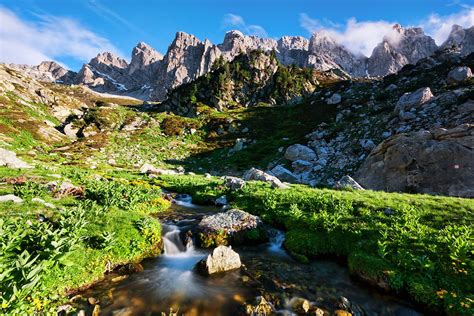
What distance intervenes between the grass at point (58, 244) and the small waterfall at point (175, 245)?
Answer: 635 millimetres

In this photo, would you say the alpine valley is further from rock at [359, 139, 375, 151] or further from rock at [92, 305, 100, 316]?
rock at [359, 139, 375, 151]

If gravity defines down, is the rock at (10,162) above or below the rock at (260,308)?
above

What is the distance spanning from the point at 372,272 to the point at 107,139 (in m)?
74.2

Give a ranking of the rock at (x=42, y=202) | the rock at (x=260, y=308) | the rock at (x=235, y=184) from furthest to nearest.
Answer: the rock at (x=235, y=184), the rock at (x=42, y=202), the rock at (x=260, y=308)

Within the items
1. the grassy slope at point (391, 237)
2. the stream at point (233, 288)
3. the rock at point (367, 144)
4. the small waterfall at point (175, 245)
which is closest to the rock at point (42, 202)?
the small waterfall at point (175, 245)

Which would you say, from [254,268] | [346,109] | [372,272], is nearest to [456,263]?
[372,272]

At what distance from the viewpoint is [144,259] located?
1395cm

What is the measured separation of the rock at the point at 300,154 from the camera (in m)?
48.0

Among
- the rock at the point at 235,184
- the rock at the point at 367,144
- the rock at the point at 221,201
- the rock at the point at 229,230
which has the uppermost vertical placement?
the rock at the point at 367,144

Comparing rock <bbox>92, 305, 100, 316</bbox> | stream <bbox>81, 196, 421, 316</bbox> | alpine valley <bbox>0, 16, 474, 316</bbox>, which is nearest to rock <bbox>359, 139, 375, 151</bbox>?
alpine valley <bbox>0, 16, 474, 316</bbox>

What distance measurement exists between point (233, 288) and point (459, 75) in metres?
65.1

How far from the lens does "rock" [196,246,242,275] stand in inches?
502

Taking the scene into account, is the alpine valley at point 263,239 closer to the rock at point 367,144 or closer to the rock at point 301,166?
the rock at point 367,144

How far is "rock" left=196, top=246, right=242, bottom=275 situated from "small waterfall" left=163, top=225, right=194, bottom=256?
237cm
